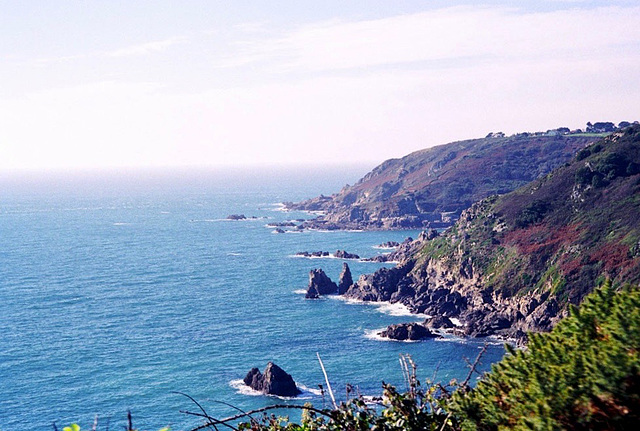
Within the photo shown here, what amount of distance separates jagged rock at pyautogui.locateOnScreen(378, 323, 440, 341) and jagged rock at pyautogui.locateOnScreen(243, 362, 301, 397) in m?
18.4

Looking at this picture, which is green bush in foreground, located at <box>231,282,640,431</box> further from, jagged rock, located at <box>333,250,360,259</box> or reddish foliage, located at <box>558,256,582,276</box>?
jagged rock, located at <box>333,250,360,259</box>

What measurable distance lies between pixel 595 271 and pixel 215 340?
43908 mm

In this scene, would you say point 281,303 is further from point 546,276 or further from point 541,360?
point 541,360

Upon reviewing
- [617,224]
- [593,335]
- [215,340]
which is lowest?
[215,340]

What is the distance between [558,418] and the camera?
336 inches

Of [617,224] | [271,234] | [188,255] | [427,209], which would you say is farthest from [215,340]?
[427,209]

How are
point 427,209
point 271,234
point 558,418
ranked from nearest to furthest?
point 558,418 → point 271,234 → point 427,209

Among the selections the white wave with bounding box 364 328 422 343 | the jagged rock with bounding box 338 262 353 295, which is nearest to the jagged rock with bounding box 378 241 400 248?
the jagged rock with bounding box 338 262 353 295

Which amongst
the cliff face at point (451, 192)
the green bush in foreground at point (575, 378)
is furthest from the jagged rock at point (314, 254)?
the green bush in foreground at point (575, 378)

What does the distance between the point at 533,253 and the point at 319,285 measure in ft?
100

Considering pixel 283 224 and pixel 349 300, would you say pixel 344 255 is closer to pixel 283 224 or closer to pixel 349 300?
pixel 349 300

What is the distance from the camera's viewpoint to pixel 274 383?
58.9m

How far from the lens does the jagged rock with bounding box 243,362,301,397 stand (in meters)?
58.8

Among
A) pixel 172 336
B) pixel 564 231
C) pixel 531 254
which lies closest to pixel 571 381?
pixel 172 336
